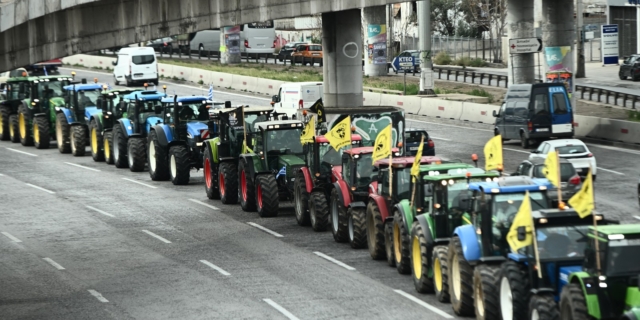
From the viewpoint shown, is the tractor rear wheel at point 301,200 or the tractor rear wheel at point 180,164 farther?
the tractor rear wheel at point 180,164

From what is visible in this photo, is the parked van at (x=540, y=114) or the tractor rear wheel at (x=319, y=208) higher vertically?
the parked van at (x=540, y=114)

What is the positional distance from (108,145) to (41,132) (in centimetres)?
551

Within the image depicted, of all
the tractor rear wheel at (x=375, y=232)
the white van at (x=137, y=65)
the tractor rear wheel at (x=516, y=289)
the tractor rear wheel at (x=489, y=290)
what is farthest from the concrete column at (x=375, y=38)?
the tractor rear wheel at (x=516, y=289)

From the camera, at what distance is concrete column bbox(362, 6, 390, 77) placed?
78625 mm

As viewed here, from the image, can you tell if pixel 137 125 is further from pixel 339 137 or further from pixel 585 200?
pixel 585 200

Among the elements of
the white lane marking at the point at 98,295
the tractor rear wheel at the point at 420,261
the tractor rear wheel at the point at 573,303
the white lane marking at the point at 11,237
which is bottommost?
the white lane marking at the point at 98,295

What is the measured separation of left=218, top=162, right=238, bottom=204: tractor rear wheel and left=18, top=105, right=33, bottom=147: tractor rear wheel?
16.7 meters

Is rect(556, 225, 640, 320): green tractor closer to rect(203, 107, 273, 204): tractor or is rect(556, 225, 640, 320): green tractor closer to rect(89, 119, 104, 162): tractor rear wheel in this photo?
rect(203, 107, 273, 204): tractor

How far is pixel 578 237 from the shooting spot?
58.0 feet

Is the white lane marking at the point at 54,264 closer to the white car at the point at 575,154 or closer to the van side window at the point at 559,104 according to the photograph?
the white car at the point at 575,154

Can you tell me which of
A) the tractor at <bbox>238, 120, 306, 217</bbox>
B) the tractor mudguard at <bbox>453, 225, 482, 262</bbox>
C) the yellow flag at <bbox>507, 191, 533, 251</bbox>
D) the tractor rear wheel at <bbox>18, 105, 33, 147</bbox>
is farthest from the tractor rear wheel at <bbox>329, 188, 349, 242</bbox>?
the tractor rear wheel at <bbox>18, 105, 33, 147</bbox>

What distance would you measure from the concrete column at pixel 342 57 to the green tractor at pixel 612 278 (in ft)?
99.7

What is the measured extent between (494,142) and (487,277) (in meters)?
3.74

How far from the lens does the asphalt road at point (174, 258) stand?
73.6 ft
